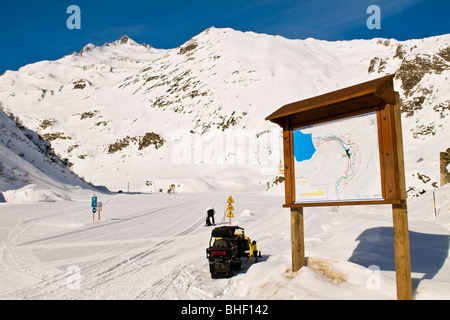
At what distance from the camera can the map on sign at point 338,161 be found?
18.4 feet

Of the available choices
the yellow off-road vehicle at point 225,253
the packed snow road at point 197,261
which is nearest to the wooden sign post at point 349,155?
the packed snow road at point 197,261

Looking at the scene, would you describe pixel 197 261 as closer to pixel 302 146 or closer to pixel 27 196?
pixel 302 146

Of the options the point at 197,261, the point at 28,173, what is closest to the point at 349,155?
the point at 197,261

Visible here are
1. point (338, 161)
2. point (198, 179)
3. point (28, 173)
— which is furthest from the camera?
point (198, 179)

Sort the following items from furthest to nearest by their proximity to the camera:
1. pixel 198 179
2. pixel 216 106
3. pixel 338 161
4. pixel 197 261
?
pixel 216 106 → pixel 198 179 → pixel 197 261 → pixel 338 161

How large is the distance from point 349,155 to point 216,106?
85.6m

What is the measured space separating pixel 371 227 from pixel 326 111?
621 centimetres

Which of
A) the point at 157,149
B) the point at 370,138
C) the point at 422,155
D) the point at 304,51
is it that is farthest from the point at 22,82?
the point at 370,138

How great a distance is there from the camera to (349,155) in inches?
237

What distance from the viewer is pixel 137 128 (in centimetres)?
9425

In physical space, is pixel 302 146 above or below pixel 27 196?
above

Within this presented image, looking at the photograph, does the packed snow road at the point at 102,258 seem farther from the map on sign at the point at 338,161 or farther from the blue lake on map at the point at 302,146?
the blue lake on map at the point at 302,146

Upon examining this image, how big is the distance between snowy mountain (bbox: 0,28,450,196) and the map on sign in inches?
727
